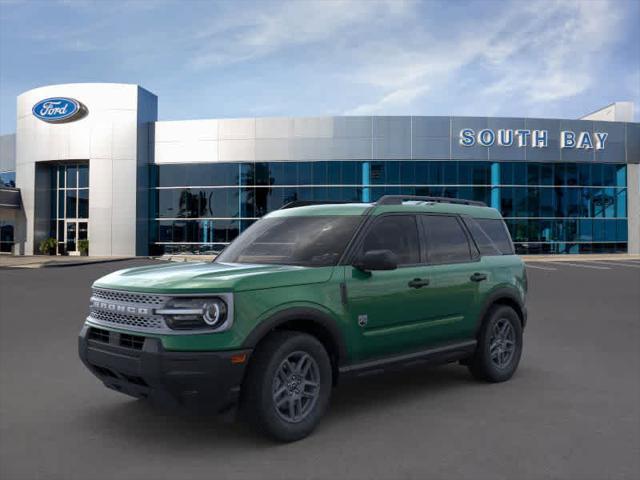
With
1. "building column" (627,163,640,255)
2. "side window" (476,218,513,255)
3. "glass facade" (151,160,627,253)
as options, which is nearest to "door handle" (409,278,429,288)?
"side window" (476,218,513,255)

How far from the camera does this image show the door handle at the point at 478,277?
615 cm

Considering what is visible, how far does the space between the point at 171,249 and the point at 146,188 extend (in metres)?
4.32

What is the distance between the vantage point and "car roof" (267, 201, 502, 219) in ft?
18.2

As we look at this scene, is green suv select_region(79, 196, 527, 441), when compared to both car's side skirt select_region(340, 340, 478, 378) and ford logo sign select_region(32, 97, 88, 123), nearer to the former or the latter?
car's side skirt select_region(340, 340, 478, 378)

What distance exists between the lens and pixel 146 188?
39125mm

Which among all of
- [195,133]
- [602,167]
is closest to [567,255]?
[602,167]

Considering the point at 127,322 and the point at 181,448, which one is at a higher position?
the point at 127,322

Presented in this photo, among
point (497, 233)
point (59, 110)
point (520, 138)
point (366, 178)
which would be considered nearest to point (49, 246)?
point (59, 110)

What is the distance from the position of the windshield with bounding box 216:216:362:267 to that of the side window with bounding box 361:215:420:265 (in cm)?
22

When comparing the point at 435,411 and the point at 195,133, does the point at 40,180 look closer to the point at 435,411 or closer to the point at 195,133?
the point at 195,133

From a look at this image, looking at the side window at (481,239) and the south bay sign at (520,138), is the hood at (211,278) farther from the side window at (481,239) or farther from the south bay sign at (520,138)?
the south bay sign at (520,138)

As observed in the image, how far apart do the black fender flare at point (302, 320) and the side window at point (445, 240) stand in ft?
4.87

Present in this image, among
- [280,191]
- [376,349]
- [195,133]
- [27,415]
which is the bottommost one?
[27,415]

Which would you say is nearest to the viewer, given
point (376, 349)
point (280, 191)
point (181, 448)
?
point (181, 448)
